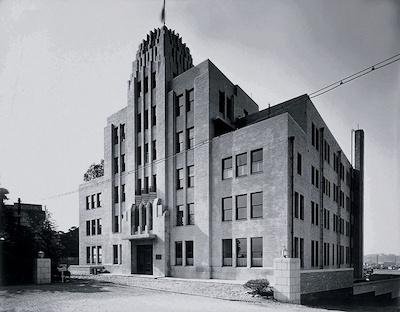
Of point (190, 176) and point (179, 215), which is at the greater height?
point (190, 176)

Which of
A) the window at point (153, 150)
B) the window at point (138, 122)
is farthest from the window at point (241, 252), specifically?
the window at point (138, 122)

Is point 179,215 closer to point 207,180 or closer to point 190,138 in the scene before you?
point 207,180

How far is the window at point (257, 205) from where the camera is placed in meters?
26.8

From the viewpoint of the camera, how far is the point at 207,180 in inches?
1186

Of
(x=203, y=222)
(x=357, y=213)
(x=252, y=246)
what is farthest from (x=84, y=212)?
(x=357, y=213)

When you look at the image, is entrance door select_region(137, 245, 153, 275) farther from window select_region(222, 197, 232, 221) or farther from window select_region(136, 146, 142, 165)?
window select_region(222, 197, 232, 221)

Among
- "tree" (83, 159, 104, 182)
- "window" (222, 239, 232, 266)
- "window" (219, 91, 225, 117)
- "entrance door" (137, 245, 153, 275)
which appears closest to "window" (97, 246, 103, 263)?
"entrance door" (137, 245, 153, 275)

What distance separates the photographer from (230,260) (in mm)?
27906

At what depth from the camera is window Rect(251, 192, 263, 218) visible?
2678 centimetres

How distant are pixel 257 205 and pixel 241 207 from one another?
4.92 feet

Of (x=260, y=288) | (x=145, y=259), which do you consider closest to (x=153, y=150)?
(x=145, y=259)

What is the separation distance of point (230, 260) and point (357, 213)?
31.5 m

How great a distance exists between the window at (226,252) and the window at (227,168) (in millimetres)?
5014

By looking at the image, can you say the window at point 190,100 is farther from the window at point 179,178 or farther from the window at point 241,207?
the window at point 241,207
